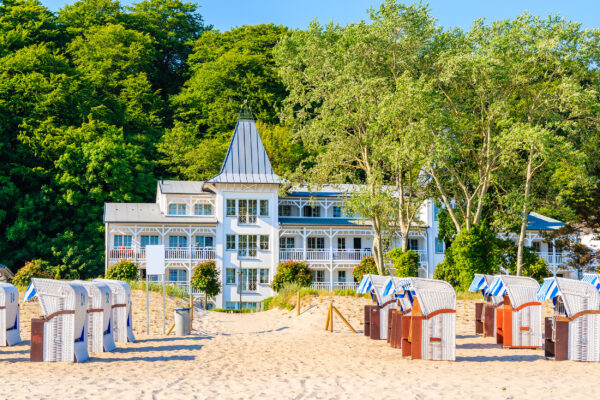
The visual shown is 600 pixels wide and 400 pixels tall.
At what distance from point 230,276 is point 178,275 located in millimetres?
3384

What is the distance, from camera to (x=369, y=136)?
99.1 ft

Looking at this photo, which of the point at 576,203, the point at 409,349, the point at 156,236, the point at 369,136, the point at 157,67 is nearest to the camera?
the point at 409,349

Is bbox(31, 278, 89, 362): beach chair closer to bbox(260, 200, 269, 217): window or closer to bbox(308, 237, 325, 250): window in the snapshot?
bbox(260, 200, 269, 217): window

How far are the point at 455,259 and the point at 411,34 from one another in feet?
32.8

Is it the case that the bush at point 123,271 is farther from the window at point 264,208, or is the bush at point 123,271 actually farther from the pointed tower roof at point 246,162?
the window at point 264,208

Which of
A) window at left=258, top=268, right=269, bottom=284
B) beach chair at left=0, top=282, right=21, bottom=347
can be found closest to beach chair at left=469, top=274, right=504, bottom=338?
beach chair at left=0, top=282, right=21, bottom=347

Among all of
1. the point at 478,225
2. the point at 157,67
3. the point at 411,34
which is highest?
the point at 157,67

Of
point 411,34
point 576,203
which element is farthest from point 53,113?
point 576,203

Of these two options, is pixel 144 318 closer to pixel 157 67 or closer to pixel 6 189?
pixel 6 189

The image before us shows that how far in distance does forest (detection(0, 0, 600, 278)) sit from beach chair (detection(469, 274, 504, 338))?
25.0 ft

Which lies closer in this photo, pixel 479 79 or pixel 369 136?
pixel 479 79

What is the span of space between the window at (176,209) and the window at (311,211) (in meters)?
8.35

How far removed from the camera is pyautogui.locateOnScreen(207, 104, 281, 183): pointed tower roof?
4241 cm

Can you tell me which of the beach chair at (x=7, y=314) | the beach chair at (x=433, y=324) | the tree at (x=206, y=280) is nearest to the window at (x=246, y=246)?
the tree at (x=206, y=280)
